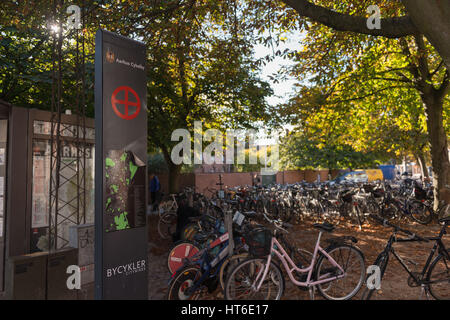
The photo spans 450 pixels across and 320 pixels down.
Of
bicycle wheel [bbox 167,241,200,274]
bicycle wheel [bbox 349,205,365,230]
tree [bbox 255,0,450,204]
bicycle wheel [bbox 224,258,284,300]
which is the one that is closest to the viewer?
bicycle wheel [bbox 224,258,284,300]

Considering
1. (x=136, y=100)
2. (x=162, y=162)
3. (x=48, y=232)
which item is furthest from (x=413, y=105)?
(x=162, y=162)

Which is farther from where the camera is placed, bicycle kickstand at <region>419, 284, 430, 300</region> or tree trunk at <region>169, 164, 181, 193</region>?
tree trunk at <region>169, 164, 181, 193</region>

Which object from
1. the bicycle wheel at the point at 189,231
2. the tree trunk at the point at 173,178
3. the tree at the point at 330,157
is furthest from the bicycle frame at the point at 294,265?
the tree at the point at 330,157

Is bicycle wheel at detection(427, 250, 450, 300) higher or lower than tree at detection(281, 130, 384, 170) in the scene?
lower

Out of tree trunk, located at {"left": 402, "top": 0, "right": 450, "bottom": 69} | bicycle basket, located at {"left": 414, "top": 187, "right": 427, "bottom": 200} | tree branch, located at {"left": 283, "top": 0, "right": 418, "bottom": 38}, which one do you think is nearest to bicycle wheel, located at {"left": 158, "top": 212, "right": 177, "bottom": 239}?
tree branch, located at {"left": 283, "top": 0, "right": 418, "bottom": 38}

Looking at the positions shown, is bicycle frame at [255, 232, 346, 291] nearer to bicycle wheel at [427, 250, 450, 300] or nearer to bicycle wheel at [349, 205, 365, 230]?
bicycle wheel at [427, 250, 450, 300]

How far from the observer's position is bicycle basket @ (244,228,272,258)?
12.3 ft

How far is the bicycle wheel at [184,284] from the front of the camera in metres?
3.51

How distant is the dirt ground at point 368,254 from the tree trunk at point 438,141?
4.33 ft

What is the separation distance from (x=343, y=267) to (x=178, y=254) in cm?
233

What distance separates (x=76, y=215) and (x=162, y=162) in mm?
17430

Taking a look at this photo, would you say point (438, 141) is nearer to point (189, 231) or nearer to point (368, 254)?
point (368, 254)

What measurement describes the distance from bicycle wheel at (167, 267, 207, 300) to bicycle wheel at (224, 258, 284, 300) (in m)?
0.47

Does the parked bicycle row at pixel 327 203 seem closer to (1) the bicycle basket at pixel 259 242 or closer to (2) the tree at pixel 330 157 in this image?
A: (1) the bicycle basket at pixel 259 242
